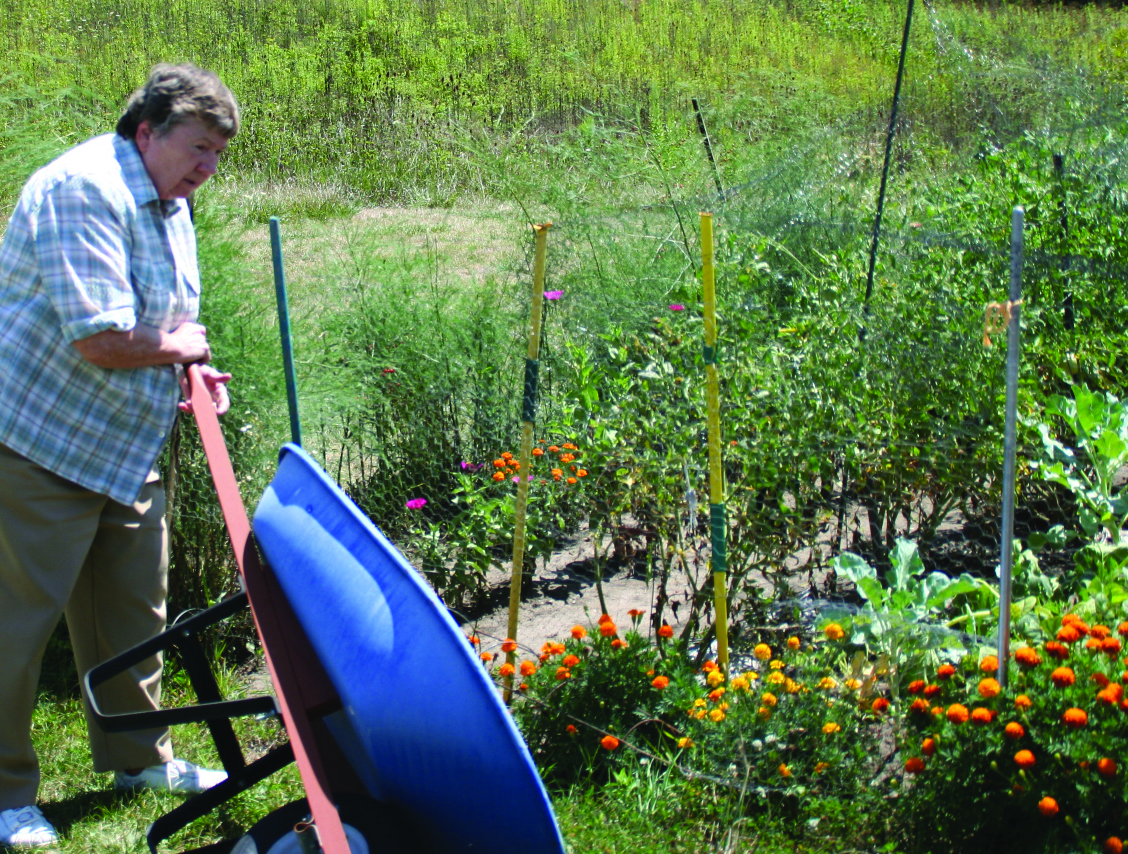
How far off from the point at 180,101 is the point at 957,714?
6.23 feet

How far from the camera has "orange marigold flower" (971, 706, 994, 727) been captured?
1729 millimetres

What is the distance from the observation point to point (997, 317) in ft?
9.23

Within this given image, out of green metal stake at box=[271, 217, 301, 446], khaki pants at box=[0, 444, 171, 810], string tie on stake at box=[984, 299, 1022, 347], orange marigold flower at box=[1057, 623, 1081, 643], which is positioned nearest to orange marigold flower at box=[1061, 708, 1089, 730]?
orange marigold flower at box=[1057, 623, 1081, 643]

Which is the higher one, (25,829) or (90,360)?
(90,360)

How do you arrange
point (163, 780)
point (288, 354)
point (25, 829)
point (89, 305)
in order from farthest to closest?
point (288, 354)
point (163, 780)
point (25, 829)
point (89, 305)

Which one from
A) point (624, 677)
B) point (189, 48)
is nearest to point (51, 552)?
point (624, 677)

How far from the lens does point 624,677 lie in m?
2.31

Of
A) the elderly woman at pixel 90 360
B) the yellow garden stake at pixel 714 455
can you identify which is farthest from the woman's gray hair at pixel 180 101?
the yellow garden stake at pixel 714 455

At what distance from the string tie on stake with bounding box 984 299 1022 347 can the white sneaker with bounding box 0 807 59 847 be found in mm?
2369

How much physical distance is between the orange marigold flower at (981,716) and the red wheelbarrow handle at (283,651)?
3.67ft

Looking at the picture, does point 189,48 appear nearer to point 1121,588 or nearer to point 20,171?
point 20,171

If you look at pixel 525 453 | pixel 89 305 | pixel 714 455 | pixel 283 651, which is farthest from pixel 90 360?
pixel 714 455

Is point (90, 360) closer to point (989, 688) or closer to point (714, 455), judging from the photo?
point (714, 455)

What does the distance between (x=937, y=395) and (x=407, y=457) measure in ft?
6.01
